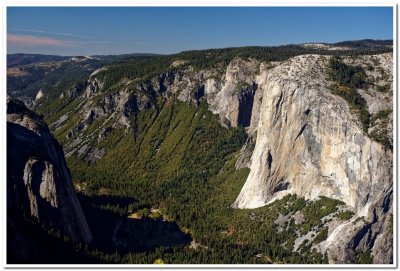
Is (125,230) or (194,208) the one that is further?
(194,208)

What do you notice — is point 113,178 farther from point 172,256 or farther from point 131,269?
point 131,269

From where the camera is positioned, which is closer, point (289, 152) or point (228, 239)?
point (228, 239)

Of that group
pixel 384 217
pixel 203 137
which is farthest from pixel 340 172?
pixel 203 137

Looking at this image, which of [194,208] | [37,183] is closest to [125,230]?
[194,208]

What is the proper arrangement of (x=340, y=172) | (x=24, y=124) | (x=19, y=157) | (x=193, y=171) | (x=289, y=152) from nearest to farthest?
(x=19, y=157)
(x=24, y=124)
(x=340, y=172)
(x=289, y=152)
(x=193, y=171)

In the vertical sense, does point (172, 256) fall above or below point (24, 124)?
below

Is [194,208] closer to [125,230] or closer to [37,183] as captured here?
[125,230]

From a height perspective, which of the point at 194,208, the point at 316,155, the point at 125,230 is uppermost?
the point at 316,155

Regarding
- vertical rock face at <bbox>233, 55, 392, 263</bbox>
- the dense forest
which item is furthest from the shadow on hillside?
vertical rock face at <bbox>233, 55, 392, 263</bbox>
